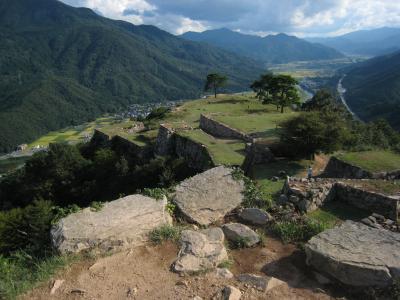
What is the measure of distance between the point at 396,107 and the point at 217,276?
111 m

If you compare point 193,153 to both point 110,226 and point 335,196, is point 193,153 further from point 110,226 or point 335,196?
point 110,226

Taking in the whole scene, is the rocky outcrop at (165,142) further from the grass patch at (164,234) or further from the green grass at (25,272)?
the green grass at (25,272)

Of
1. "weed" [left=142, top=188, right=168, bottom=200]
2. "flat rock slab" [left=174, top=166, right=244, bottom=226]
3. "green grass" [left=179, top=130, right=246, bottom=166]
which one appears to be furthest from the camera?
"green grass" [left=179, top=130, right=246, bottom=166]

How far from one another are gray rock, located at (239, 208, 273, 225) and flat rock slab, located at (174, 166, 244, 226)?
0.52 m

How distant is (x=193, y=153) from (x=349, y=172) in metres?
10.1

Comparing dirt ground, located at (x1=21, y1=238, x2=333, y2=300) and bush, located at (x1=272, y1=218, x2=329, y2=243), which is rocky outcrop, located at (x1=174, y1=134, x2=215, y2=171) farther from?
dirt ground, located at (x1=21, y1=238, x2=333, y2=300)

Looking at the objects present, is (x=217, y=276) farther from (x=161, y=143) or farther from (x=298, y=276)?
(x=161, y=143)

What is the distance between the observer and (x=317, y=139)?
61.2 feet

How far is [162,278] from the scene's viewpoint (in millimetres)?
6918

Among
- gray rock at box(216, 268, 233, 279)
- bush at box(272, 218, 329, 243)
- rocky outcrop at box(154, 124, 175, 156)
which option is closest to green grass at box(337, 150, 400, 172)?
bush at box(272, 218, 329, 243)

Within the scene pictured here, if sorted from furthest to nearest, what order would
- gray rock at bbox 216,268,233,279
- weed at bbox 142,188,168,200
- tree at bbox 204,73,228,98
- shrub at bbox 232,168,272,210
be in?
tree at bbox 204,73,228,98
shrub at bbox 232,168,272,210
weed at bbox 142,188,168,200
gray rock at bbox 216,268,233,279

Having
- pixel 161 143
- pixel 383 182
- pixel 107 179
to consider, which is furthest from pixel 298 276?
pixel 107 179

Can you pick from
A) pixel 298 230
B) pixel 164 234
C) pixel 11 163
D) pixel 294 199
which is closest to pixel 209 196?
pixel 164 234

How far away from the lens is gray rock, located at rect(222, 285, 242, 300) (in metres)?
6.18
